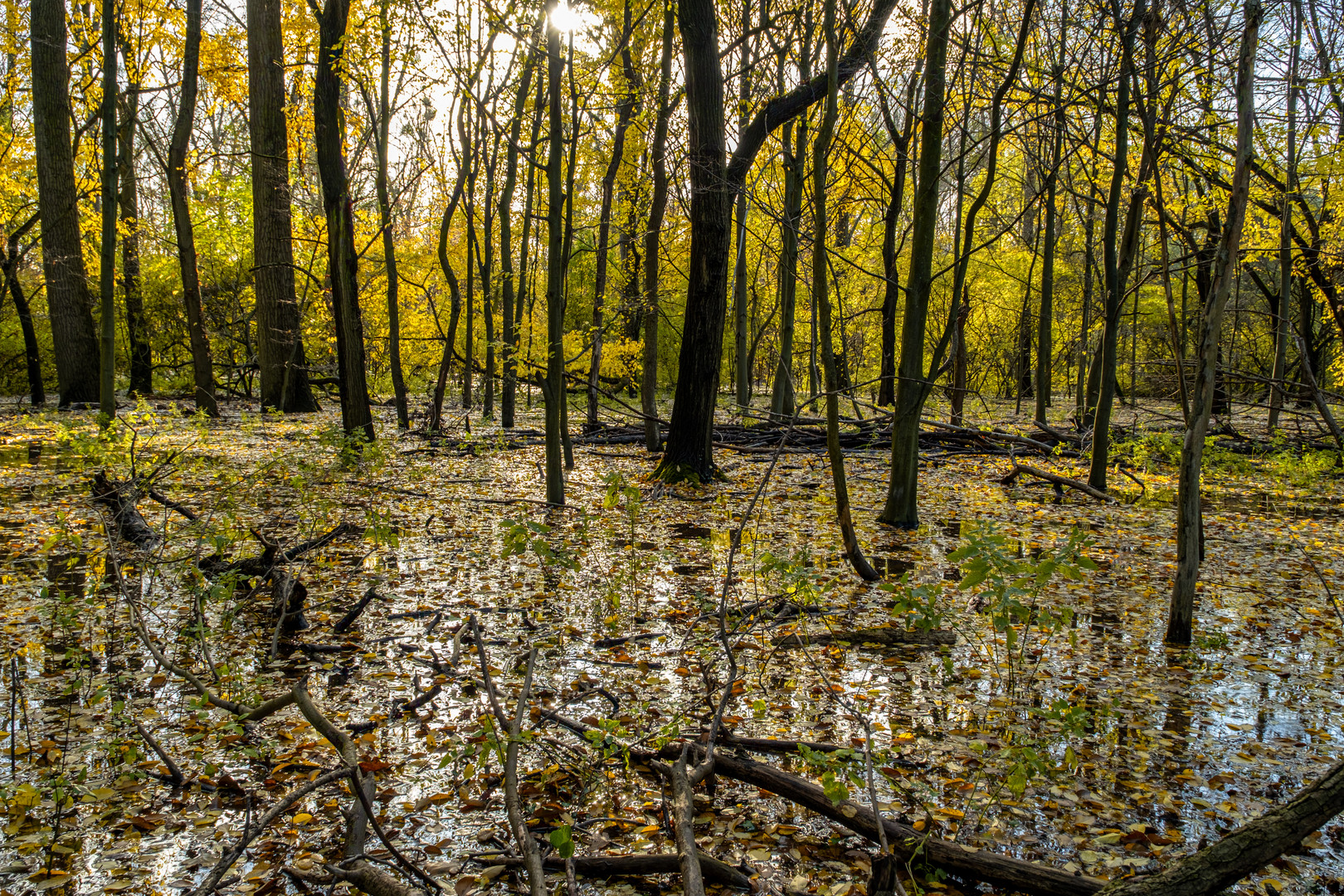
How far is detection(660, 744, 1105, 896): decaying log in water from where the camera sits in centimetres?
178

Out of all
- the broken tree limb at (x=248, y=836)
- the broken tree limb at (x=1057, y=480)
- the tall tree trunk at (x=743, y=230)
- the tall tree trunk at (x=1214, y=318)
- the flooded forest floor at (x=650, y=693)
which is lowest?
the flooded forest floor at (x=650, y=693)

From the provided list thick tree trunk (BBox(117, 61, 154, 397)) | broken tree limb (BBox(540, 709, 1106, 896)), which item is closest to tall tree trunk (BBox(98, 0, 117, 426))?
thick tree trunk (BBox(117, 61, 154, 397))

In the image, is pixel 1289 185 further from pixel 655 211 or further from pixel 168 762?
pixel 168 762

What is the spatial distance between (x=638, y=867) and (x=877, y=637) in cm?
211

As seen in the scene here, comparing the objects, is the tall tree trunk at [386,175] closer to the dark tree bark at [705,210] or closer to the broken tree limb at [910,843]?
the dark tree bark at [705,210]

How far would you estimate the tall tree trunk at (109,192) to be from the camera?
8.06m

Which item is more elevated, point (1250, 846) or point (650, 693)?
point (1250, 846)

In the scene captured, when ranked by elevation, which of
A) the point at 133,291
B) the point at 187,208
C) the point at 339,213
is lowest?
the point at 339,213

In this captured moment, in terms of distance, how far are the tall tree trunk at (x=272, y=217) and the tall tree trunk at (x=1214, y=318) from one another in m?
13.5

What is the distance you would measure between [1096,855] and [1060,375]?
28.8 metres

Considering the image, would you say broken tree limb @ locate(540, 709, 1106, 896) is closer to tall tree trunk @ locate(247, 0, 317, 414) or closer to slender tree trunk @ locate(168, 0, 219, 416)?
slender tree trunk @ locate(168, 0, 219, 416)

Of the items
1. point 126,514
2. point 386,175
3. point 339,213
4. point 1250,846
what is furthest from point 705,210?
point 1250,846

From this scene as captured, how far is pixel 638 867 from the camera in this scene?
6.23ft

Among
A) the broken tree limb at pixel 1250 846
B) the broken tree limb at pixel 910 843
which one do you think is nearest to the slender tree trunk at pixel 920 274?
the broken tree limb at pixel 910 843
